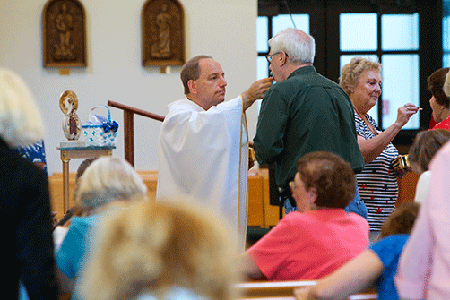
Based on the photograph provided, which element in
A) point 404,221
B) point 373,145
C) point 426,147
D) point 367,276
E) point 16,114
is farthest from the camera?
point 373,145

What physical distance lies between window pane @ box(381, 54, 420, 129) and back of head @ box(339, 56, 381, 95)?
418cm

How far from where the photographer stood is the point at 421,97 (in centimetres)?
756

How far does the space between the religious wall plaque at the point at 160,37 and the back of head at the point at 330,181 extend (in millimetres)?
4636

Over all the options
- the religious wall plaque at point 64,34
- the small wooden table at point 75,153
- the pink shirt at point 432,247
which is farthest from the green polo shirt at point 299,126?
the religious wall plaque at point 64,34

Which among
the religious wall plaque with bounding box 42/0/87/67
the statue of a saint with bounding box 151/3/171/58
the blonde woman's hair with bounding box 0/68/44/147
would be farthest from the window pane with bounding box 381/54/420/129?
the blonde woman's hair with bounding box 0/68/44/147

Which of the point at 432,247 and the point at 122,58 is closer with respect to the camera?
the point at 432,247

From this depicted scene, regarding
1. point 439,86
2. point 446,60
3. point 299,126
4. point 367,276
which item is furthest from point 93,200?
point 446,60

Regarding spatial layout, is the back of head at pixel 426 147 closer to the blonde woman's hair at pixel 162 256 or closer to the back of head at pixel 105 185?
the back of head at pixel 105 185

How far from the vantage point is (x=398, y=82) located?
7.59 metres

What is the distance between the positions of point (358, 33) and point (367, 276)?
6.40 m

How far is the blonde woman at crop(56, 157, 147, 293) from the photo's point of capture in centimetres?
169

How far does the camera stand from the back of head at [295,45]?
116 inches

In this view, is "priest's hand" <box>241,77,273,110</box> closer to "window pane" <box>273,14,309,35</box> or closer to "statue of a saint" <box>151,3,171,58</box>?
"statue of a saint" <box>151,3,171,58</box>

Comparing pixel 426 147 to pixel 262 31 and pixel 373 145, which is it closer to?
pixel 373 145
